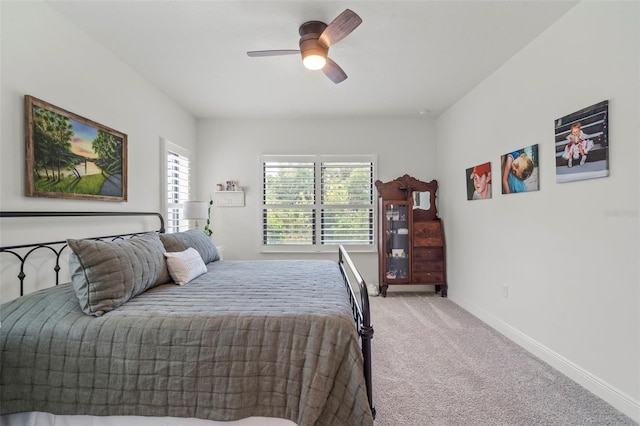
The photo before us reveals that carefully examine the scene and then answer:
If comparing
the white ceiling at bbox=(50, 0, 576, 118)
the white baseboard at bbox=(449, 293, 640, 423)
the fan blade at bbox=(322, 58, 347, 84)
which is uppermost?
the white ceiling at bbox=(50, 0, 576, 118)

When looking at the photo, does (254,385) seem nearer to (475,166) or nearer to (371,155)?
(475,166)

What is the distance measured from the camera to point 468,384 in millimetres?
1938

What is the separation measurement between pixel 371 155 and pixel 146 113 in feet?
9.60

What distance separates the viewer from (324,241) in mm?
4270

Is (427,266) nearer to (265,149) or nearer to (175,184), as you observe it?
(265,149)

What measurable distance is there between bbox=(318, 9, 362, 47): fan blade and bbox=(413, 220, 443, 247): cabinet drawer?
8.99 feet

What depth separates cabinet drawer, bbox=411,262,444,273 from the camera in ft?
12.8

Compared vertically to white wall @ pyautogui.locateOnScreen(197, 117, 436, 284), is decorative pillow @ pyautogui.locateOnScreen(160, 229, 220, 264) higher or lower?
lower

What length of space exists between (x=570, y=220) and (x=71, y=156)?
3.67 metres

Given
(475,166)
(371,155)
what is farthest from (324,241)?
(475,166)

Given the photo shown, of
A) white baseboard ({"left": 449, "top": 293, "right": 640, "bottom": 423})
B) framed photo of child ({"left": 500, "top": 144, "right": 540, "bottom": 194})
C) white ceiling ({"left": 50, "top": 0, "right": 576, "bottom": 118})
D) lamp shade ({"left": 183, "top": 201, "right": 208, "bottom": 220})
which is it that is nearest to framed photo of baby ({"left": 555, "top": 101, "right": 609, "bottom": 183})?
framed photo of child ({"left": 500, "top": 144, "right": 540, "bottom": 194})

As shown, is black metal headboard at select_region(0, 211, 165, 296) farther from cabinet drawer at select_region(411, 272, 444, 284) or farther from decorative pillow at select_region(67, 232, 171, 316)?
cabinet drawer at select_region(411, 272, 444, 284)

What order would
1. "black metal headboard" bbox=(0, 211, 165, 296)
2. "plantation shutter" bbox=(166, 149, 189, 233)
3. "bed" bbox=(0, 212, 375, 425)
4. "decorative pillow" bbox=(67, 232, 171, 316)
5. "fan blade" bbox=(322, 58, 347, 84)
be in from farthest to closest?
1. "plantation shutter" bbox=(166, 149, 189, 233)
2. "fan blade" bbox=(322, 58, 347, 84)
3. "black metal headboard" bbox=(0, 211, 165, 296)
4. "decorative pillow" bbox=(67, 232, 171, 316)
5. "bed" bbox=(0, 212, 375, 425)

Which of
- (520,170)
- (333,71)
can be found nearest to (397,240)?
(520,170)
